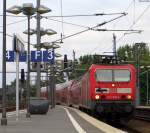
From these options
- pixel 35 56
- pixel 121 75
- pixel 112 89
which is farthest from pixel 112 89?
pixel 35 56

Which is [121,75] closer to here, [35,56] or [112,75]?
[112,75]


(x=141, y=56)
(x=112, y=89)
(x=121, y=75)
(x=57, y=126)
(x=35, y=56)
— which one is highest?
(x=141, y=56)

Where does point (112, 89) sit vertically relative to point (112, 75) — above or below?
below

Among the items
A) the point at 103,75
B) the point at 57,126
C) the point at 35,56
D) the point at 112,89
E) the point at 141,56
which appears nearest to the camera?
the point at 57,126

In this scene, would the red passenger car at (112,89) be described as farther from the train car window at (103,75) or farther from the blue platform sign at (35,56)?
the blue platform sign at (35,56)

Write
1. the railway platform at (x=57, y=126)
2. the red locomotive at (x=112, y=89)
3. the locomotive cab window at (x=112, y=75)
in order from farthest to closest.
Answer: the locomotive cab window at (x=112, y=75) < the red locomotive at (x=112, y=89) < the railway platform at (x=57, y=126)

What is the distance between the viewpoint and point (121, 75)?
34219 millimetres

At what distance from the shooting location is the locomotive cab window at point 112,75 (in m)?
34.0

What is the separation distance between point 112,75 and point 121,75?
1.68 feet

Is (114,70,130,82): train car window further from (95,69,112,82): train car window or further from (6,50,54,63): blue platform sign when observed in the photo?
(6,50,54,63): blue platform sign

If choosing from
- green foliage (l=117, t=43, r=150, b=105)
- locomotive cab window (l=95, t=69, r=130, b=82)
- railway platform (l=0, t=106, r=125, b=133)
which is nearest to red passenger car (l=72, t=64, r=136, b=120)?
locomotive cab window (l=95, t=69, r=130, b=82)

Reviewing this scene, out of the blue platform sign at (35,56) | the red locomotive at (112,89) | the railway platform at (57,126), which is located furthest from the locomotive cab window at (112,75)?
the blue platform sign at (35,56)

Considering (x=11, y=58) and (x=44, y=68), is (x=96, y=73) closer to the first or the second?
(x=11, y=58)

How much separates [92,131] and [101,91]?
471 inches
